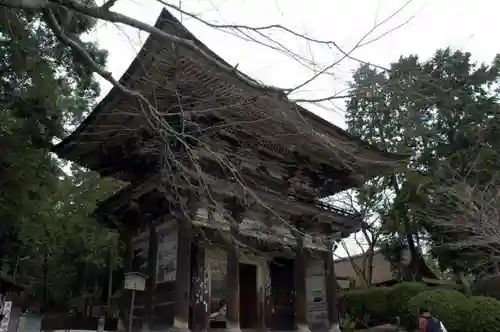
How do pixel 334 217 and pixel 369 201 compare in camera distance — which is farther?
pixel 369 201

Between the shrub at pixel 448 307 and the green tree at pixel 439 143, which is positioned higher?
the green tree at pixel 439 143

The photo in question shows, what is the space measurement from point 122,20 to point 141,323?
6.69m

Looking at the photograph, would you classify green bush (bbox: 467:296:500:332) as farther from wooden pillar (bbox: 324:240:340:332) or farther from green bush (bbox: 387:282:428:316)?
wooden pillar (bbox: 324:240:340:332)

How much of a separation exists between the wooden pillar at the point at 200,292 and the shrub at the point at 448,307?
6.37 metres

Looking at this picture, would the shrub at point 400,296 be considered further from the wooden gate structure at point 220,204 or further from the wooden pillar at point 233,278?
the wooden pillar at point 233,278

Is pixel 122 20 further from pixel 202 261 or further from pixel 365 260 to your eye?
pixel 365 260

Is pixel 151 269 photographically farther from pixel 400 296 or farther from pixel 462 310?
pixel 400 296

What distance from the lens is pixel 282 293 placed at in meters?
10.4

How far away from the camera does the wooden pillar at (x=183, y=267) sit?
7.51m

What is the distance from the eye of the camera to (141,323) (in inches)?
347

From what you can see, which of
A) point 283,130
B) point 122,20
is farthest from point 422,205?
point 122,20

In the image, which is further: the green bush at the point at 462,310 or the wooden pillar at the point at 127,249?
Answer: the green bush at the point at 462,310

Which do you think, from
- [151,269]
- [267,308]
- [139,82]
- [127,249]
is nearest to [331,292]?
[267,308]

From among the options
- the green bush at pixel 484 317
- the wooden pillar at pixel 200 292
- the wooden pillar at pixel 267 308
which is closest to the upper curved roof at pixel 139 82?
the wooden pillar at pixel 200 292
